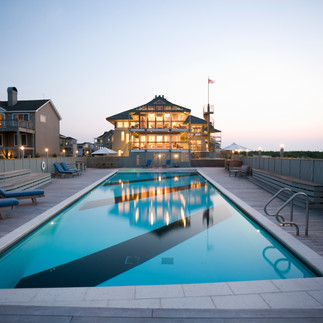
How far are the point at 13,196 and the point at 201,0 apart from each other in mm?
24147

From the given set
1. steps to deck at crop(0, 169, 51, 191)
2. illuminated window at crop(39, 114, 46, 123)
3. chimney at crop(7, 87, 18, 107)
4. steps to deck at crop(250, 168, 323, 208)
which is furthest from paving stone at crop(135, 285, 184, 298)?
chimney at crop(7, 87, 18, 107)

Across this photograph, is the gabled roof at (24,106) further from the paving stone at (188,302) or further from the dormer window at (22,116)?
the paving stone at (188,302)

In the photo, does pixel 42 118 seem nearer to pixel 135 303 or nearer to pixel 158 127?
pixel 158 127

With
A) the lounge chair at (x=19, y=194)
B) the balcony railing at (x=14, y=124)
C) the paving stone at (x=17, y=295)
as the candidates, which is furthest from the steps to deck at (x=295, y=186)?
the balcony railing at (x=14, y=124)

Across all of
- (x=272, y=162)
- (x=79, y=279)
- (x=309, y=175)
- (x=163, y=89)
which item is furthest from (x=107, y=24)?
(x=163, y=89)

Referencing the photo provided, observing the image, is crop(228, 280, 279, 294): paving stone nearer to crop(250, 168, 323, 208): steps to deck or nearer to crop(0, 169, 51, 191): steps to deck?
crop(250, 168, 323, 208): steps to deck

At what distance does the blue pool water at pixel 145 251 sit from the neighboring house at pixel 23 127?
76.0 feet

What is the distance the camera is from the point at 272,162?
1401cm

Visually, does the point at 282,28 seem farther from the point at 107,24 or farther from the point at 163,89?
the point at 163,89

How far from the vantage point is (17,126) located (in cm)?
2689

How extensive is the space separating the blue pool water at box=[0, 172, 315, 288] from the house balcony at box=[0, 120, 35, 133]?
22.4 m

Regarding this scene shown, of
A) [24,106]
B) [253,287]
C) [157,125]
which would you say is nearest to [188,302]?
[253,287]

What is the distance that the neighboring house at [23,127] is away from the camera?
27.7m

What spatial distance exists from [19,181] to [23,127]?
20.3 meters
